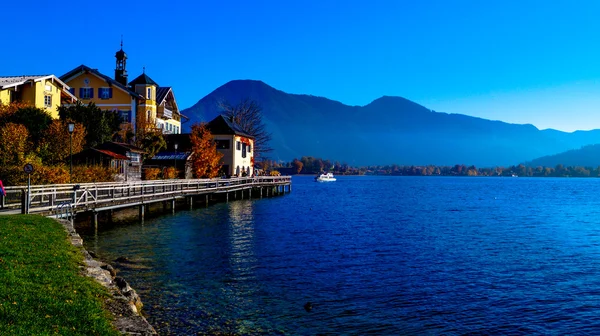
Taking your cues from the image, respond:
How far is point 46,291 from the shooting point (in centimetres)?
1084

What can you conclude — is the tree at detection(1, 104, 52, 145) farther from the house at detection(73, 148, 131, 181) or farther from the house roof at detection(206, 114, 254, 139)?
the house roof at detection(206, 114, 254, 139)

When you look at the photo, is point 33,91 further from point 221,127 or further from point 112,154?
point 221,127

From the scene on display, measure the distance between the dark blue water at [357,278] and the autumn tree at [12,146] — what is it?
414 inches

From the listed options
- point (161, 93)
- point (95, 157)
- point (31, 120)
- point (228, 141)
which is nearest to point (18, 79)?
point (31, 120)

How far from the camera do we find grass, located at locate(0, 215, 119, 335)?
8930 millimetres

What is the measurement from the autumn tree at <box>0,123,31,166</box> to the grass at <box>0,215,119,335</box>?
22.0 meters

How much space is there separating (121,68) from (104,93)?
30.1ft

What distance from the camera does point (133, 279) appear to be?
58.6ft

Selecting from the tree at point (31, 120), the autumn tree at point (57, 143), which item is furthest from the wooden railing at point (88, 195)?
the tree at point (31, 120)

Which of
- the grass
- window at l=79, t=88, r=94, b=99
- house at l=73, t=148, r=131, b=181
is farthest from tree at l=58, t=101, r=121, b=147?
the grass

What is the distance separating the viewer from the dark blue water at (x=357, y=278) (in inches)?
562

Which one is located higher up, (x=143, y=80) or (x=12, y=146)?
(x=143, y=80)

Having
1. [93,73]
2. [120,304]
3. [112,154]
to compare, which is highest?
[93,73]

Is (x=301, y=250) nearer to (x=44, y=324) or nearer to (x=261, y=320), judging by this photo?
(x=261, y=320)
